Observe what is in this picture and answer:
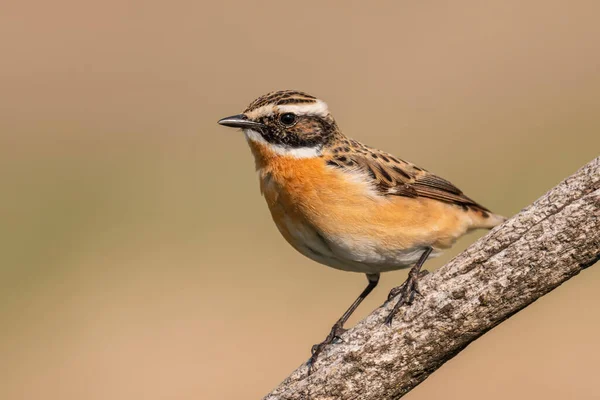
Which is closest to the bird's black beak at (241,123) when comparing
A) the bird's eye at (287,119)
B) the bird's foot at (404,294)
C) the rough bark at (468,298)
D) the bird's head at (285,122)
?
the bird's head at (285,122)

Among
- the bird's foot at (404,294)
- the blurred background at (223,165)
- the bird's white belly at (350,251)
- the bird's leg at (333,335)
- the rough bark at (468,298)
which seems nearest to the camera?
the rough bark at (468,298)

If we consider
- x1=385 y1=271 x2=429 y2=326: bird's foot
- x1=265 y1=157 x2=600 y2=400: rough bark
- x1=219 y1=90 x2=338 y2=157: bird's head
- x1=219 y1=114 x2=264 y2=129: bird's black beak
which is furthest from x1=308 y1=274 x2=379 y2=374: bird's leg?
x1=219 y1=114 x2=264 y2=129: bird's black beak

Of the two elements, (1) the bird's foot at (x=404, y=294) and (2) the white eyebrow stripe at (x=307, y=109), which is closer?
(1) the bird's foot at (x=404, y=294)

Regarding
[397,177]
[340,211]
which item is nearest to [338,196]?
[340,211]

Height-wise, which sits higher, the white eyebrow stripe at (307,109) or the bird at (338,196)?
the white eyebrow stripe at (307,109)

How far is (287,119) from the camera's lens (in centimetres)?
765

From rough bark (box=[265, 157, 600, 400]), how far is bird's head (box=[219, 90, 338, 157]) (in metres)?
2.43

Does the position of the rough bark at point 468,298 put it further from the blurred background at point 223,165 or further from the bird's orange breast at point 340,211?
the blurred background at point 223,165

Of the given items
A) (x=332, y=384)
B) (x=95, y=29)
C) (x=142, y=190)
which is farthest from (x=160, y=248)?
(x=332, y=384)

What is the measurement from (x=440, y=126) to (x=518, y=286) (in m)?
13.2

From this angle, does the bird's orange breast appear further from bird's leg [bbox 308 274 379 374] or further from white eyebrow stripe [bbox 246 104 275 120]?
bird's leg [bbox 308 274 379 374]

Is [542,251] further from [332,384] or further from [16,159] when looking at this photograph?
[16,159]

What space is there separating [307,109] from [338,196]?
874mm

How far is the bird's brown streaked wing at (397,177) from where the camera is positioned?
7.65 meters
